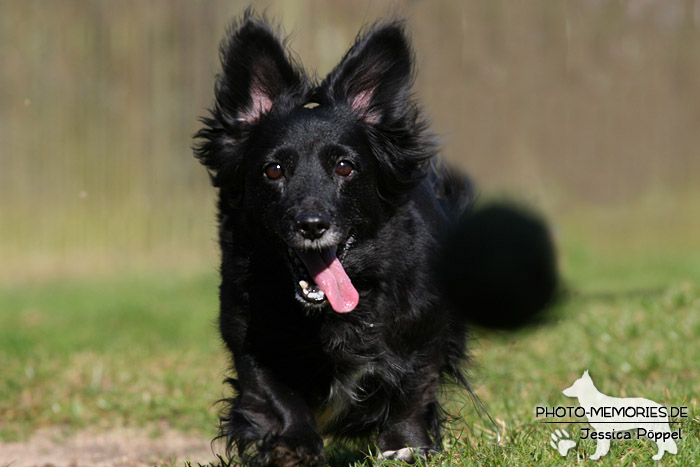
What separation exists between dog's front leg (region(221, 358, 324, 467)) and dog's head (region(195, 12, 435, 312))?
1.29 feet

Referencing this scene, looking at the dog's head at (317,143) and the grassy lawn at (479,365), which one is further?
the grassy lawn at (479,365)

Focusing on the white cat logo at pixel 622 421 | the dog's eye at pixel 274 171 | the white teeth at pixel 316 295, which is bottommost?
the white cat logo at pixel 622 421

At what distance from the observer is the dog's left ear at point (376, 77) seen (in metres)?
3.86

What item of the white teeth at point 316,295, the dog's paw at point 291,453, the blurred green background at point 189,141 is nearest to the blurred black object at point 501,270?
the white teeth at point 316,295

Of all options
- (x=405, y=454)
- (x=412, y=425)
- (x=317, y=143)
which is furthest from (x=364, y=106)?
(x=405, y=454)

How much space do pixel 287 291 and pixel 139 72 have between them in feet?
21.4

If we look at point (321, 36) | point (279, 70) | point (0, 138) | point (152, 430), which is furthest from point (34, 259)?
point (279, 70)

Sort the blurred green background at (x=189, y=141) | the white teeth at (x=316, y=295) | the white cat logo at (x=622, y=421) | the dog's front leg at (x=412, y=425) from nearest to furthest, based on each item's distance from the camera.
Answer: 1. the white cat logo at (x=622, y=421)
2. the white teeth at (x=316, y=295)
3. the dog's front leg at (x=412, y=425)
4. the blurred green background at (x=189, y=141)

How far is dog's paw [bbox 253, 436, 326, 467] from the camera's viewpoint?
314 cm

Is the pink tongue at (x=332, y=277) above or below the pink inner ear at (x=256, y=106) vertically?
below

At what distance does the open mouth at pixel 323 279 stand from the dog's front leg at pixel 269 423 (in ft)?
1.26

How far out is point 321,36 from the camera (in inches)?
365

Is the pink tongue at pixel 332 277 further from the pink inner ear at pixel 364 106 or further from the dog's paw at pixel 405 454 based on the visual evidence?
the pink inner ear at pixel 364 106

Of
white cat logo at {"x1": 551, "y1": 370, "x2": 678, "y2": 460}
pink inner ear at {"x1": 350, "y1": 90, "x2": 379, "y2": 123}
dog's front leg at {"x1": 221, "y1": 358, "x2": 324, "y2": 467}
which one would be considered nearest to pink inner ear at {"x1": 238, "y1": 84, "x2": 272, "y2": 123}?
pink inner ear at {"x1": 350, "y1": 90, "x2": 379, "y2": 123}
